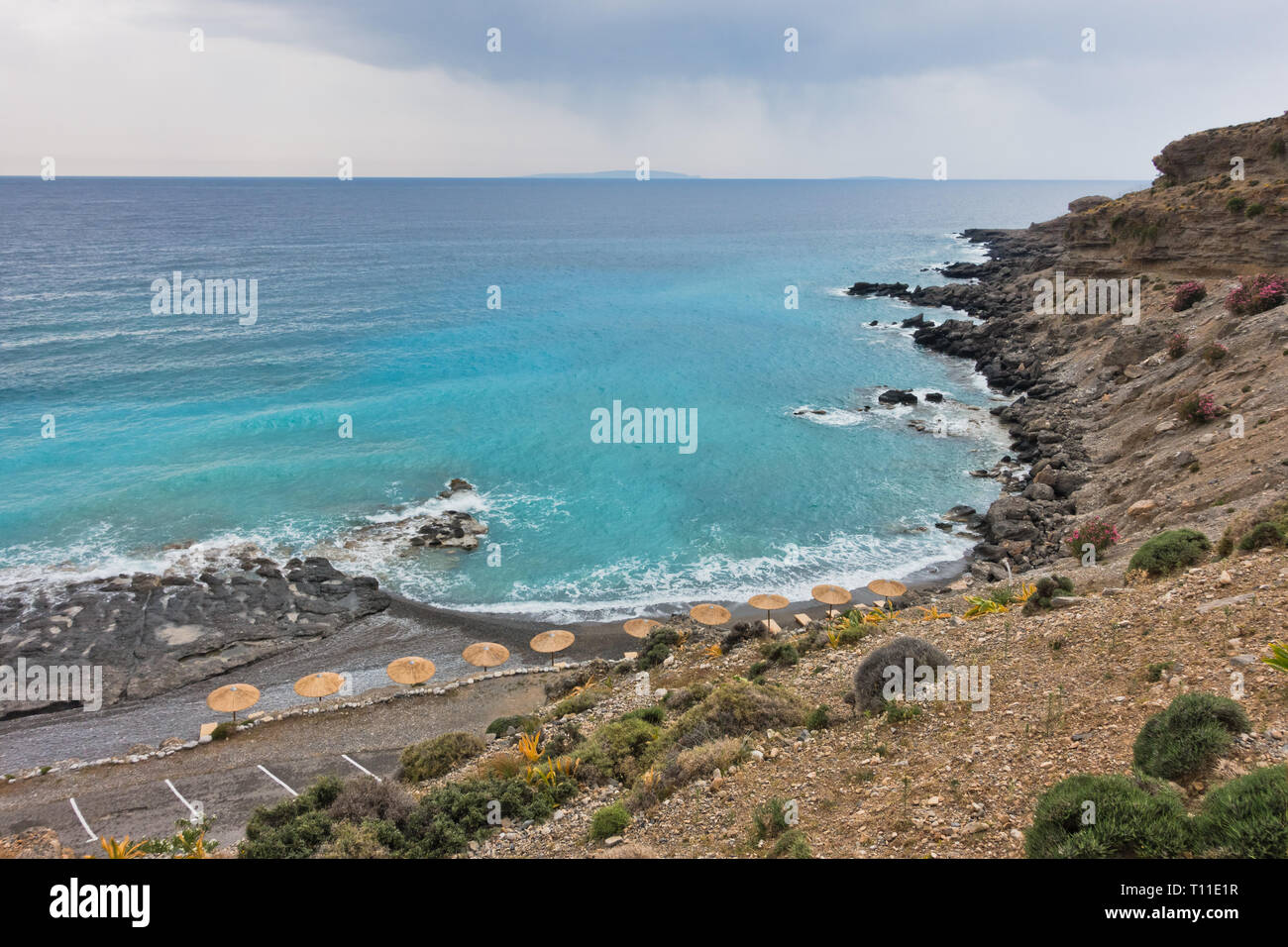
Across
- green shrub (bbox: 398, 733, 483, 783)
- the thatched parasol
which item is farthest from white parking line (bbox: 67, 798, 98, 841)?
the thatched parasol

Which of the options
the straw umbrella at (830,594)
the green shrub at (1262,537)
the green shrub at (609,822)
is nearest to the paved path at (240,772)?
the green shrub at (609,822)

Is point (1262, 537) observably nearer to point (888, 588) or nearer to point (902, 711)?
point (902, 711)

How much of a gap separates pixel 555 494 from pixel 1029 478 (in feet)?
75.0

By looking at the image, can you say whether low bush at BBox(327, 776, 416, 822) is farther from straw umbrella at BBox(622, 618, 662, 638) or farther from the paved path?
straw umbrella at BBox(622, 618, 662, 638)

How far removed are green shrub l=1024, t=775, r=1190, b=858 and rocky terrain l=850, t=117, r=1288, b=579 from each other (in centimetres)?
1499

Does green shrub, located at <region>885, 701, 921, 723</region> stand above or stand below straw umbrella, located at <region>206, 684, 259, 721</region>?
above

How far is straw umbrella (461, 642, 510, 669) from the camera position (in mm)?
22859

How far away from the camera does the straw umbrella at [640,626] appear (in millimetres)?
23953

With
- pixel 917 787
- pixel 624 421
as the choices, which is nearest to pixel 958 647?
pixel 917 787

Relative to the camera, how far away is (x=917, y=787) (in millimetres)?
10016

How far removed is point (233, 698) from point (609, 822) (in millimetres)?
14715

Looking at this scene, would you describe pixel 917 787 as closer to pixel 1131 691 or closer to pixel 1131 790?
pixel 1131 790

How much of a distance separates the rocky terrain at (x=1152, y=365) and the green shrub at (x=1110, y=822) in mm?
14992

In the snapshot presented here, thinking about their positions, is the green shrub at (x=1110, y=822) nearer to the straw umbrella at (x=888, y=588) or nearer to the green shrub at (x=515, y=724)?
the green shrub at (x=515, y=724)
